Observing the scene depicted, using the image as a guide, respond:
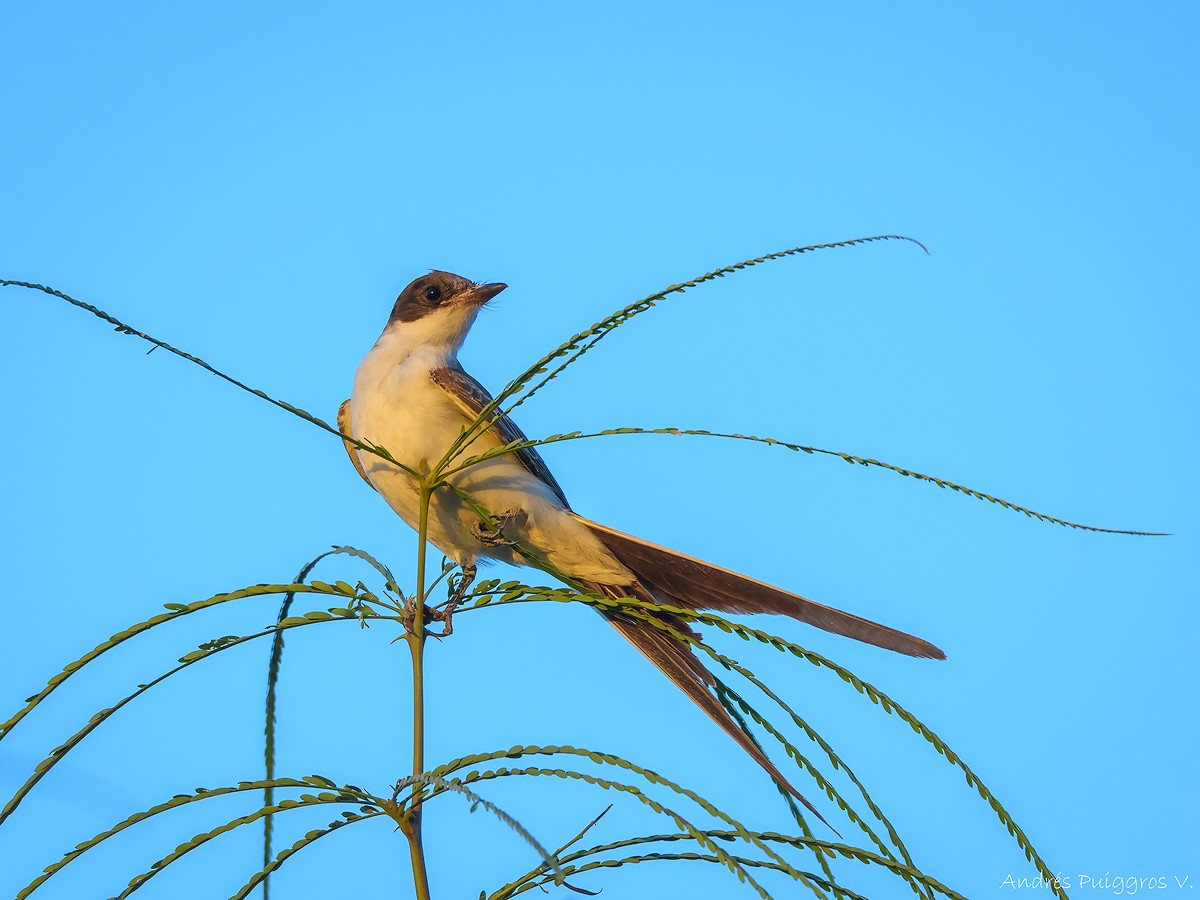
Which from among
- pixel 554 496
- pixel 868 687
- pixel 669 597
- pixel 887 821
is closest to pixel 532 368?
pixel 868 687

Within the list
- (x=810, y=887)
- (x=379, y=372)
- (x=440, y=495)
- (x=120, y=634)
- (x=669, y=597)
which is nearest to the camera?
(x=810, y=887)

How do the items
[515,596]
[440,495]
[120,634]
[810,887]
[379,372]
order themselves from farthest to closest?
[379,372], [440,495], [515,596], [120,634], [810,887]

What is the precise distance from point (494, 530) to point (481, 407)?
514 millimetres

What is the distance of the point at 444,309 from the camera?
5.49 m

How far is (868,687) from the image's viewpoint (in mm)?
1809

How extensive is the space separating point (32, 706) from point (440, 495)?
110 inches

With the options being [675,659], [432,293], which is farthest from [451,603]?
[432,293]

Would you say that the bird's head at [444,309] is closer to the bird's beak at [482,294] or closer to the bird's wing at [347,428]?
the bird's beak at [482,294]

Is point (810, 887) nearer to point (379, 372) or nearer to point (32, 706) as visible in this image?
point (32, 706)

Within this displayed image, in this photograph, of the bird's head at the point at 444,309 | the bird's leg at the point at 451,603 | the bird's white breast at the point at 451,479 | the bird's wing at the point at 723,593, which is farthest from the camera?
the bird's head at the point at 444,309

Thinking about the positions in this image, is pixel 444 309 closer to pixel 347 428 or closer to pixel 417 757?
pixel 347 428

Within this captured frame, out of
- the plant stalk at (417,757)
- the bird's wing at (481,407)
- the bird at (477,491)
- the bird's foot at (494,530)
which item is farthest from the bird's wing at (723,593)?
the plant stalk at (417,757)

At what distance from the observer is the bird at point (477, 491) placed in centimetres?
372

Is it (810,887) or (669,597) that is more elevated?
(669,597)
